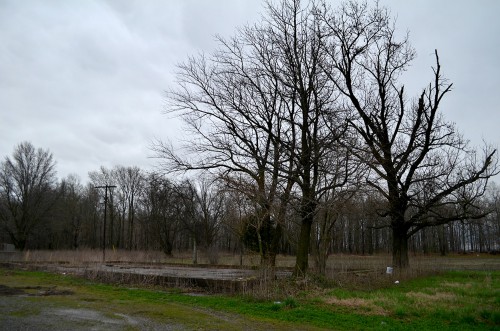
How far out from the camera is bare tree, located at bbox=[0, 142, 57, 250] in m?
61.8

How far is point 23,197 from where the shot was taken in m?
62.6

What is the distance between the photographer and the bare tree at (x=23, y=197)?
6181cm

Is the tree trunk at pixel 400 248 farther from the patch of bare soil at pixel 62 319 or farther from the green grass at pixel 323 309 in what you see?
the patch of bare soil at pixel 62 319

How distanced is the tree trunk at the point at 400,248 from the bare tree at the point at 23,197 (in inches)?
2155

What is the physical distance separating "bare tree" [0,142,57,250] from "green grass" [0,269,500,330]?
5370 centimetres

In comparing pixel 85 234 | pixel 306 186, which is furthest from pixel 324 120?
pixel 85 234

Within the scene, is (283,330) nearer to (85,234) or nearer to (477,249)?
(85,234)

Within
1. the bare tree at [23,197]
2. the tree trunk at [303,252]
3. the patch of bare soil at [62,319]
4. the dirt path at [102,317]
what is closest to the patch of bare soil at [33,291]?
the dirt path at [102,317]

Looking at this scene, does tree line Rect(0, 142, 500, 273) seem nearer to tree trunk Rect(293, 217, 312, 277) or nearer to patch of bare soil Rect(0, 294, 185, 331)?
tree trunk Rect(293, 217, 312, 277)

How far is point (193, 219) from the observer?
6050cm

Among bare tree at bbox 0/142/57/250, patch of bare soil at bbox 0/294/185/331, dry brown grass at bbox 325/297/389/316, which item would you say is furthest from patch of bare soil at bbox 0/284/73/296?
bare tree at bbox 0/142/57/250

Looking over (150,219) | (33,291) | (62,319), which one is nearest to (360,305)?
(62,319)

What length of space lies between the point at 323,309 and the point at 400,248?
16610mm

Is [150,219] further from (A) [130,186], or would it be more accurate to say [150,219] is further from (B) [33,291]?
(B) [33,291]
